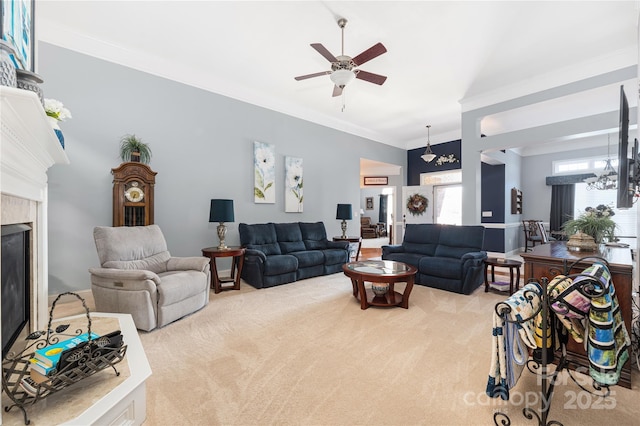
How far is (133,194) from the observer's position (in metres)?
3.69

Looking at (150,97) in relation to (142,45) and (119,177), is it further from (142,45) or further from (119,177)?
(119,177)

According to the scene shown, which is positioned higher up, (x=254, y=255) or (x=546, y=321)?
(x=546, y=321)

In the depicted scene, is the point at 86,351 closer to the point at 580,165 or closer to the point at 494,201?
the point at 494,201

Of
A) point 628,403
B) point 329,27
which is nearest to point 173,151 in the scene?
point 329,27

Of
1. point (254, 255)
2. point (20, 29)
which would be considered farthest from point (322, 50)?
point (254, 255)

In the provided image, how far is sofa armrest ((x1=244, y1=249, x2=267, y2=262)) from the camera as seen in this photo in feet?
13.4

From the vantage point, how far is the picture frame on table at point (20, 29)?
117 cm

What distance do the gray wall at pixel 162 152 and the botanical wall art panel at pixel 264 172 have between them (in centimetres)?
10

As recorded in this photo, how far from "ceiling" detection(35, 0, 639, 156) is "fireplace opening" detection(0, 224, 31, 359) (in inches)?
108

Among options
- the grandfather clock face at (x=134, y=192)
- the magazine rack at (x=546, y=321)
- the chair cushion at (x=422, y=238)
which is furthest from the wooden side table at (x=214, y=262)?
the magazine rack at (x=546, y=321)

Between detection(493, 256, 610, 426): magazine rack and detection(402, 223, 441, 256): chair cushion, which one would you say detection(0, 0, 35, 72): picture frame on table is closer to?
detection(493, 256, 610, 426): magazine rack

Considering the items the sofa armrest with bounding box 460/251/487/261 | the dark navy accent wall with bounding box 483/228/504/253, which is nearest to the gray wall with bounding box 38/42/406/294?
the sofa armrest with bounding box 460/251/487/261

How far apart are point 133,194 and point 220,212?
1122 mm

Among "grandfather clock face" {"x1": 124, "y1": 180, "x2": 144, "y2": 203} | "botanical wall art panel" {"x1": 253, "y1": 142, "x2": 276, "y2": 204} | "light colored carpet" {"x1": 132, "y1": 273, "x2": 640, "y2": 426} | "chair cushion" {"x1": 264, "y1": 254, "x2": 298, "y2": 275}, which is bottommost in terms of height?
"light colored carpet" {"x1": 132, "y1": 273, "x2": 640, "y2": 426}
